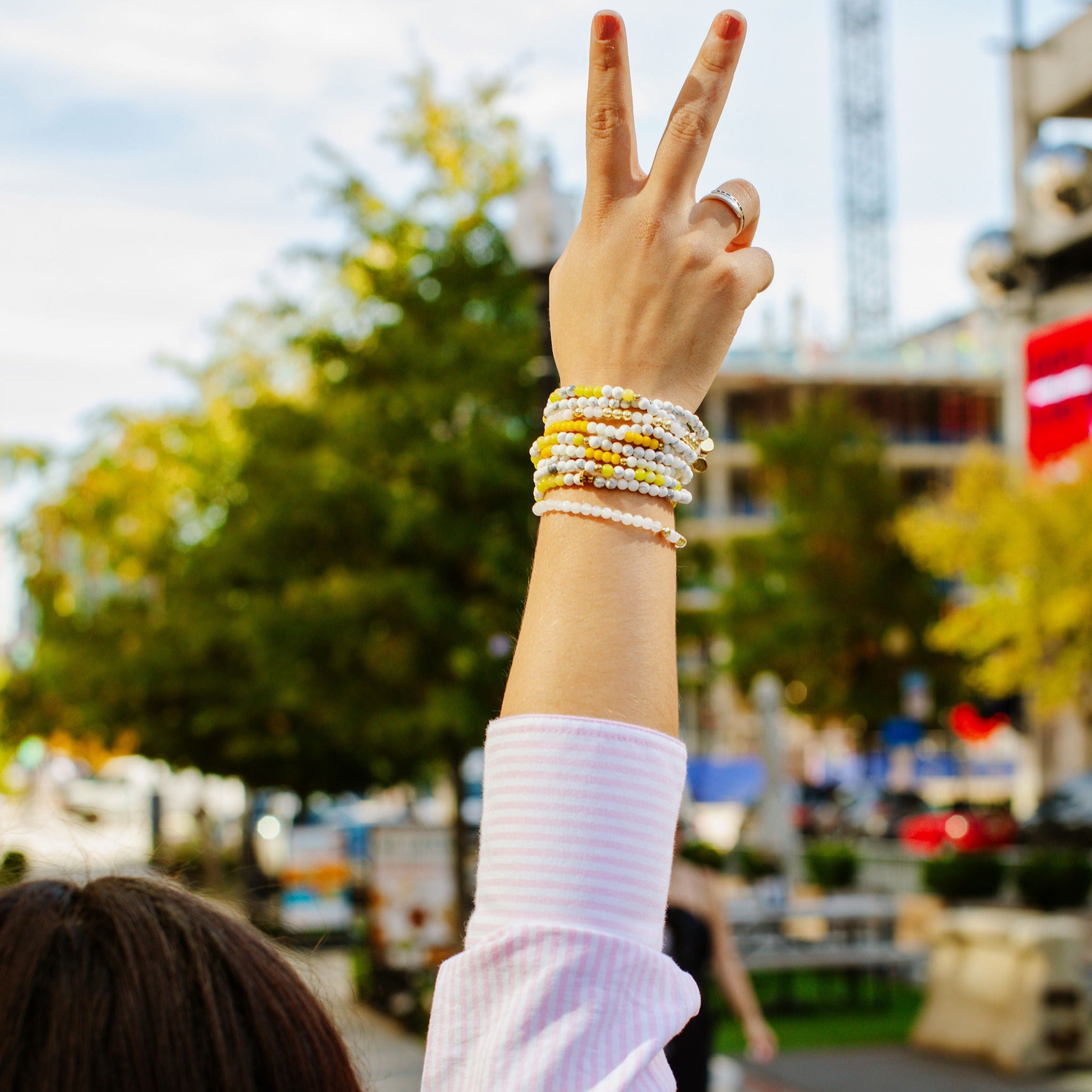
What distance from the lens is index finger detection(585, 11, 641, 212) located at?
1.11 meters

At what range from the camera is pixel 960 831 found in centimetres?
2900

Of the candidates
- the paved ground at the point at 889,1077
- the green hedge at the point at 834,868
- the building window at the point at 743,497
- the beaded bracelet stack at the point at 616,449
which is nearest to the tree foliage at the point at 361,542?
the paved ground at the point at 889,1077

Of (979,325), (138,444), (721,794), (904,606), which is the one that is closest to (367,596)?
(138,444)

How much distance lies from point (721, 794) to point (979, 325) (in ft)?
140

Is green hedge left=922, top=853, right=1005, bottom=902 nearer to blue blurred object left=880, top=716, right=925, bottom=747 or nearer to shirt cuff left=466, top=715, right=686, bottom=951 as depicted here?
shirt cuff left=466, top=715, right=686, bottom=951

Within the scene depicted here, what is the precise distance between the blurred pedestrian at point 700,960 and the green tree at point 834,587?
28851 millimetres

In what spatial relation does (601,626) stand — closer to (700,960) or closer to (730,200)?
(730,200)

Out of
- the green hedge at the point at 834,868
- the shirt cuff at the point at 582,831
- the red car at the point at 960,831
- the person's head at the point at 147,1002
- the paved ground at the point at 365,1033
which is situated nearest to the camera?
the person's head at the point at 147,1002

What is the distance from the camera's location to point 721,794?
41.6 metres

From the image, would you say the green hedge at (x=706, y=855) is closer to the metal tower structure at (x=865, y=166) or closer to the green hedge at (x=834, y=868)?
the green hedge at (x=834, y=868)

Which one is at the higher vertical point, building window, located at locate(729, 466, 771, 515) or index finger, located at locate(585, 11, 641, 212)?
building window, located at locate(729, 466, 771, 515)

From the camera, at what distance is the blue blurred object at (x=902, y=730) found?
37406 mm

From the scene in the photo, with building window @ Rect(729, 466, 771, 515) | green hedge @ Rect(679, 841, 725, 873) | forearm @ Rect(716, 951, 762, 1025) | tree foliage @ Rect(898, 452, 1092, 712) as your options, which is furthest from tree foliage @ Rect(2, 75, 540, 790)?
building window @ Rect(729, 466, 771, 515)

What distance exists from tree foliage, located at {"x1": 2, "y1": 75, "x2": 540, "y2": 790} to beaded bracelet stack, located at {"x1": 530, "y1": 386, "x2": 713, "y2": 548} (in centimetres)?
645
